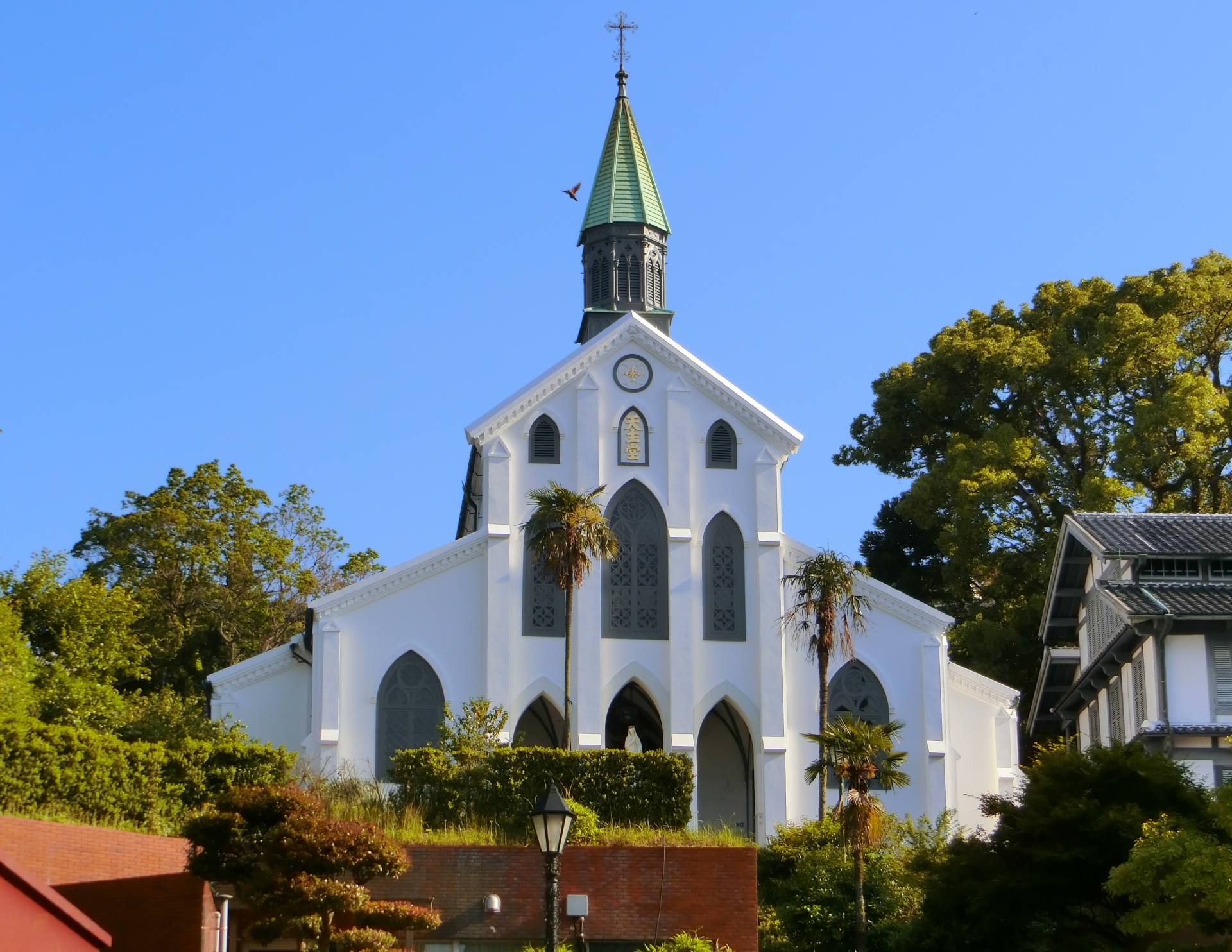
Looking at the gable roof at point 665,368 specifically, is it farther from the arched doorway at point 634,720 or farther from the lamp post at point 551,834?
the lamp post at point 551,834

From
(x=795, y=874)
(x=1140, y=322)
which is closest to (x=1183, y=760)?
(x=795, y=874)

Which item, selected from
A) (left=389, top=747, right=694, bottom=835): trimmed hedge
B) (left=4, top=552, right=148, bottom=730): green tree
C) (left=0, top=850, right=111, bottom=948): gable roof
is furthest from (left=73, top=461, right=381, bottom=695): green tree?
(left=0, top=850, right=111, bottom=948): gable roof

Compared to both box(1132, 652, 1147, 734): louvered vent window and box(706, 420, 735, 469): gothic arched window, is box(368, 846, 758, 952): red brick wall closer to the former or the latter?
box(1132, 652, 1147, 734): louvered vent window

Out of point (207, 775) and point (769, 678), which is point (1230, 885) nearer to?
point (207, 775)

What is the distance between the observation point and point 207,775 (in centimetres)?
3212

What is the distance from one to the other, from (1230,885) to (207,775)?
1804 cm

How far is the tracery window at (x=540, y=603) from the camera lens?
148ft

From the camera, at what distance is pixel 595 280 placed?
54.1 m

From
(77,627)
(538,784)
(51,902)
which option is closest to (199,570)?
(77,627)

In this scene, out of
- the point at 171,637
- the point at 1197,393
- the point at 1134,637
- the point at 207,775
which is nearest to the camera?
the point at 207,775

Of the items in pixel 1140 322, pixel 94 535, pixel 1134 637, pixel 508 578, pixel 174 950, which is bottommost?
pixel 174 950

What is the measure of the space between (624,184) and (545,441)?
1158cm

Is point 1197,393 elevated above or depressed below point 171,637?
above

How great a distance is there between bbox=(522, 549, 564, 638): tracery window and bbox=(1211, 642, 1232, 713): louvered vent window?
17088mm
